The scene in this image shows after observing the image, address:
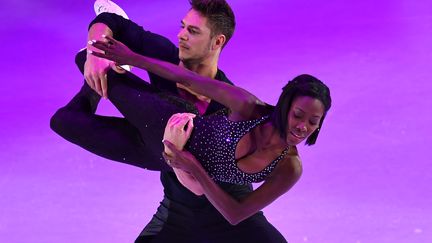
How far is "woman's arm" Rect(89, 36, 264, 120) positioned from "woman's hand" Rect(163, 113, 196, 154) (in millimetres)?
120

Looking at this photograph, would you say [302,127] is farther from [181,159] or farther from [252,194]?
[181,159]

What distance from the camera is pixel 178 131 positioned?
271 centimetres

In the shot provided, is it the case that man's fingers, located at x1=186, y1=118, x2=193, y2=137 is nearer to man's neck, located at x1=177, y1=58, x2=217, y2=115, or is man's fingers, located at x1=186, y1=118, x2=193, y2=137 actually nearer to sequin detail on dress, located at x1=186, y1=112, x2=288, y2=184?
sequin detail on dress, located at x1=186, y1=112, x2=288, y2=184

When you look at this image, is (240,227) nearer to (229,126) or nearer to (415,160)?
(229,126)

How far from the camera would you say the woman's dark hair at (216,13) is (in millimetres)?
3285

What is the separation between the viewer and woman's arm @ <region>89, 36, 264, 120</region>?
2662 mm

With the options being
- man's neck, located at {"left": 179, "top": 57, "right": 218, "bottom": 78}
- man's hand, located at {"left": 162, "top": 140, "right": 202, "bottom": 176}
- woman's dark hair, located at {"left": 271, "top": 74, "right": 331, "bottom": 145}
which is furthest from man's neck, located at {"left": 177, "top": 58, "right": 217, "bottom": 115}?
woman's dark hair, located at {"left": 271, "top": 74, "right": 331, "bottom": 145}

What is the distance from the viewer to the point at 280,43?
5.46 metres

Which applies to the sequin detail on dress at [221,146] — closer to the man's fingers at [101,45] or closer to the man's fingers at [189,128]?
the man's fingers at [189,128]

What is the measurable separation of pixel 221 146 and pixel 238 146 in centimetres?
6

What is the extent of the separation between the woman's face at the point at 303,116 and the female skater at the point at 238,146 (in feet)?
0.06

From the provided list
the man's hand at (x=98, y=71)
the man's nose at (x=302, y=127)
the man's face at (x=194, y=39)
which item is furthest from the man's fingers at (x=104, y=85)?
A: the man's nose at (x=302, y=127)

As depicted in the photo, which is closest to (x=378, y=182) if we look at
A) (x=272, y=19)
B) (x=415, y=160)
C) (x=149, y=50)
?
(x=415, y=160)

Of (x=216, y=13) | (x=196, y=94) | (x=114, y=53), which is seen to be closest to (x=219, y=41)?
(x=216, y=13)
